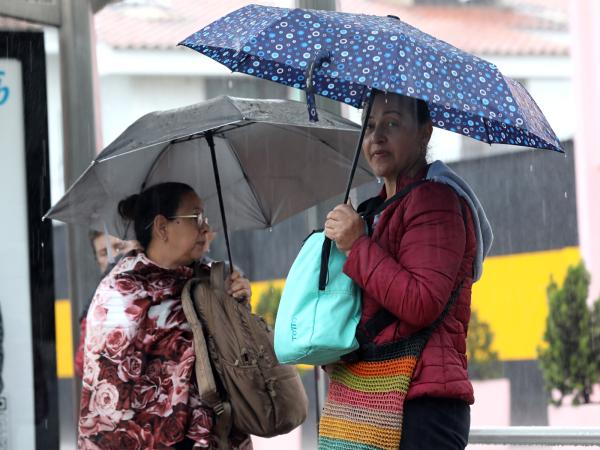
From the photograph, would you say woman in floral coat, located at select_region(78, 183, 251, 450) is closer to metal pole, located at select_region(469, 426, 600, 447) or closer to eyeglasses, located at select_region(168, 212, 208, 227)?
eyeglasses, located at select_region(168, 212, 208, 227)

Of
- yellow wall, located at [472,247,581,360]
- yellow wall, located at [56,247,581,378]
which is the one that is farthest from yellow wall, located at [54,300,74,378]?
yellow wall, located at [472,247,581,360]

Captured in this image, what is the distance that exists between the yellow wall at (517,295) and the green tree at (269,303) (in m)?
0.05

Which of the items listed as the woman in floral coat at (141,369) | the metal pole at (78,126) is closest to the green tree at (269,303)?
the metal pole at (78,126)

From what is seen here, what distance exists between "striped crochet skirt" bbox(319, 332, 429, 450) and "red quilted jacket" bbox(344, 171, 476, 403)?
Answer: 0.03 m

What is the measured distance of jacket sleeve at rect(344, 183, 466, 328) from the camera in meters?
3.10

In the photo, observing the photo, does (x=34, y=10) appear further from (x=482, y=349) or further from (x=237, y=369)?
(x=482, y=349)

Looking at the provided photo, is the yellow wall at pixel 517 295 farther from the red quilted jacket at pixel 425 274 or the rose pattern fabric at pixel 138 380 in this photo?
the red quilted jacket at pixel 425 274

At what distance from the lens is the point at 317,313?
3.24 m

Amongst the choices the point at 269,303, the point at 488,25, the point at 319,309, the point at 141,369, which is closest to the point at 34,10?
the point at 141,369

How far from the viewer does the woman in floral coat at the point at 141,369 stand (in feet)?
12.7

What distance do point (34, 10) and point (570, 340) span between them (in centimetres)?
518

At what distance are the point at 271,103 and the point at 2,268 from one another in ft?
6.27

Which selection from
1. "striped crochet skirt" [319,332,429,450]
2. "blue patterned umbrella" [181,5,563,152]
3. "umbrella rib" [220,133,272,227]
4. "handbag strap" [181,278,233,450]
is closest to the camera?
"blue patterned umbrella" [181,5,563,152]

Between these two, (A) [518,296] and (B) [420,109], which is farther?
(A) [518,296]
